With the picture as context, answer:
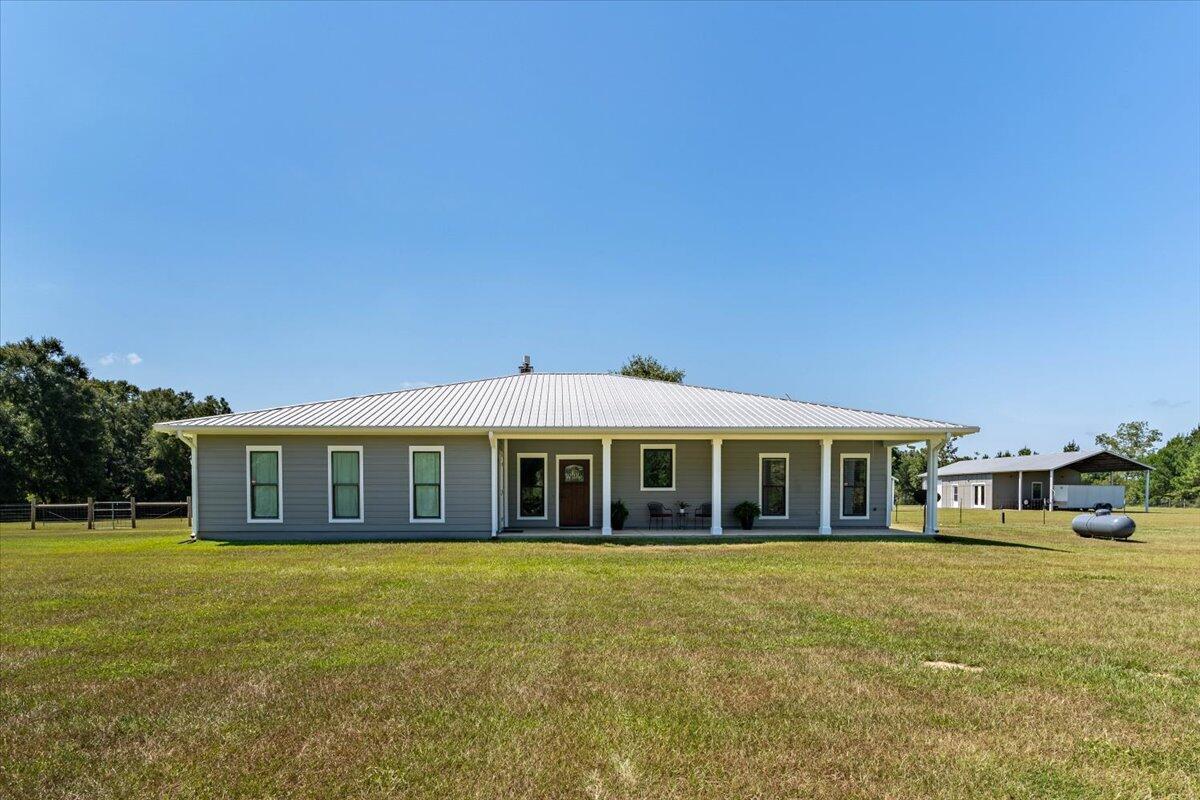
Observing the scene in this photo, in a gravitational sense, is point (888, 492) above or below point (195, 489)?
below

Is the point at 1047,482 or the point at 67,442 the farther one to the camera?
the point at 1047,482

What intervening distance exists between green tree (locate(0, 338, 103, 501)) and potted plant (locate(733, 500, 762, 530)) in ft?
126

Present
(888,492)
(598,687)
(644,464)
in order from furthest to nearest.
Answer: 1. (888,492)
2. (644,464)
3. (598,687)

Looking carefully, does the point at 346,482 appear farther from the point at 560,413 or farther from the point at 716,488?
the point at 716,488

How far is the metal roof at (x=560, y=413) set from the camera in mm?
15945

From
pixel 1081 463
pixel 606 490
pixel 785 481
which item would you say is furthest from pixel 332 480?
pixel 1081 463

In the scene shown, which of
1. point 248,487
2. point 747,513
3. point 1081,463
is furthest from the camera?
point 1081,463

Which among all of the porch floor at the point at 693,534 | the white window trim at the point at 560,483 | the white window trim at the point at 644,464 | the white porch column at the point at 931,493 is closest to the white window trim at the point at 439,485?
the porch floor at the point at 693,534

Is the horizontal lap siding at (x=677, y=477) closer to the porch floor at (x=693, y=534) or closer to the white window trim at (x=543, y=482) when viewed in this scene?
the porch floor at (x=693, y=534)

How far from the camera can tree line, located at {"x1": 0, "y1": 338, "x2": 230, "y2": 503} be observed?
35875 mm

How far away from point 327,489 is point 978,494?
144ft

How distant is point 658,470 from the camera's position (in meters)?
17.9

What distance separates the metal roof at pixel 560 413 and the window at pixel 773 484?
→ 119cm

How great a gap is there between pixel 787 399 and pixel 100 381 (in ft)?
175
